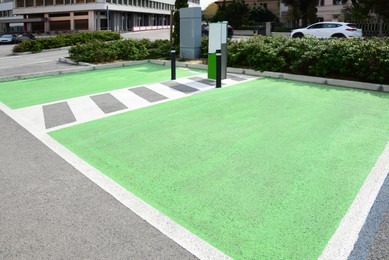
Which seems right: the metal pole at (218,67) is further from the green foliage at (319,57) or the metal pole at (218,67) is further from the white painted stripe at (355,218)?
the white painted stripe at (355,218)

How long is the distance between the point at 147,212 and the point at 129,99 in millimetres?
6242

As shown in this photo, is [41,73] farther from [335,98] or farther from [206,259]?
[206,259]

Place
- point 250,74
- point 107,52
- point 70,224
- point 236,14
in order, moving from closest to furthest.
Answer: point 70,224
point 250,74
point 107,52
point 236,14

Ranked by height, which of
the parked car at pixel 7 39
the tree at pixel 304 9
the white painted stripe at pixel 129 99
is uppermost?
the tree at pixel 304 9

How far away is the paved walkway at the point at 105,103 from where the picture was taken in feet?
26.0

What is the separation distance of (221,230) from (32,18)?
8183 cm

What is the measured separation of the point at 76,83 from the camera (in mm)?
12828

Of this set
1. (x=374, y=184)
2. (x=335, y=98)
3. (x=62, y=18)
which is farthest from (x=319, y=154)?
(x=62, y=18)

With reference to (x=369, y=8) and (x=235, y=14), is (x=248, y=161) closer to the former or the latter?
(x=369, y=8)

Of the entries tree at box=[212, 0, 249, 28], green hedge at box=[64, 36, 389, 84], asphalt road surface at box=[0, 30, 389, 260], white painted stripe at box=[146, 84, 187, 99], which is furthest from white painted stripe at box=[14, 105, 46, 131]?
tree at box=[212, 0, 249, 28]

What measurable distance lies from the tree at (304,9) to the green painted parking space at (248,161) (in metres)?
43.8

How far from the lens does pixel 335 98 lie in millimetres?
9523

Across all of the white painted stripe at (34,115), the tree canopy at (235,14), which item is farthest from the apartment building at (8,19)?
the white painted stripe at (34,115)

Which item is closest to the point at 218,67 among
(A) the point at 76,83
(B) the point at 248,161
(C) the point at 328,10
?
(A) the point at 76,83
